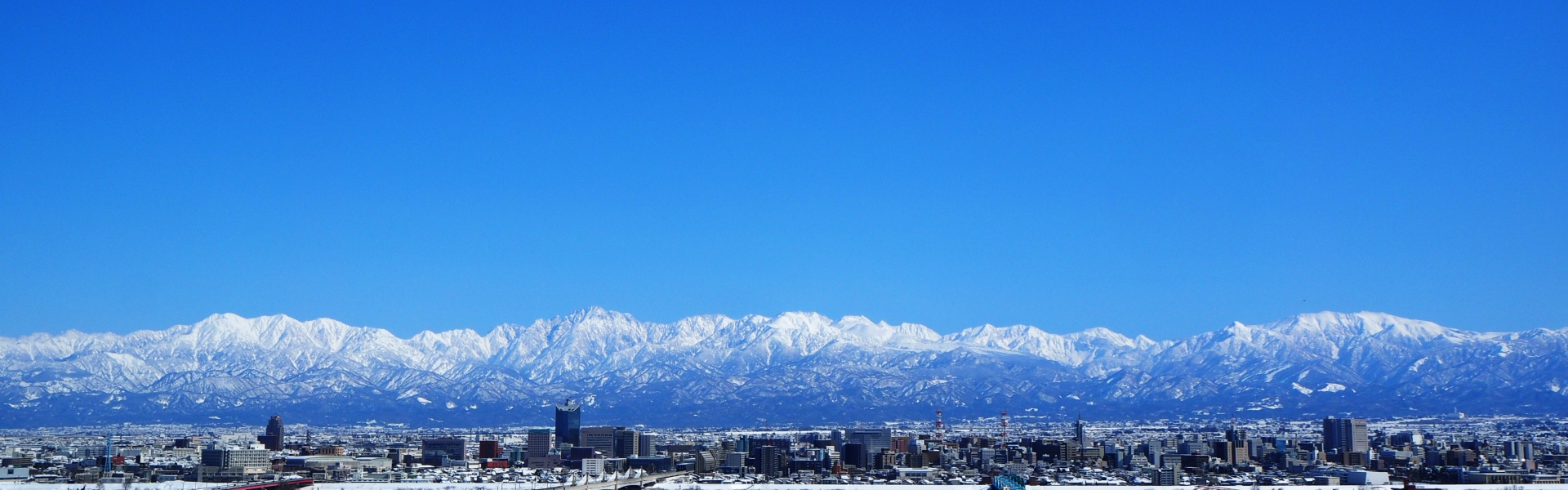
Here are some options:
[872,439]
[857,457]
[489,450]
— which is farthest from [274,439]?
[857,457]

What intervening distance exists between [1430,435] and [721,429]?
7884cm

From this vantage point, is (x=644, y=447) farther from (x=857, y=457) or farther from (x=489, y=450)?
(x=857, y=457)

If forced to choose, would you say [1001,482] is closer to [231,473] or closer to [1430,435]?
[231,473]

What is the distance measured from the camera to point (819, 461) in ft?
313

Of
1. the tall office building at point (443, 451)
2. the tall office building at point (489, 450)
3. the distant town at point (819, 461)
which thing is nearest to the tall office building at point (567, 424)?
the distant town at point (819, 461)

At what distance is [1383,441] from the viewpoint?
12031cm

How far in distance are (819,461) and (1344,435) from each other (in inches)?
1458

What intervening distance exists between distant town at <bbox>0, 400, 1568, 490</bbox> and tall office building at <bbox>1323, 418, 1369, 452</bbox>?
0.15 m

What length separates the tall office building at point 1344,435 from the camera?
108 meters

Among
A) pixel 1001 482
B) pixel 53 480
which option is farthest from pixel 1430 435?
pixel 53 480

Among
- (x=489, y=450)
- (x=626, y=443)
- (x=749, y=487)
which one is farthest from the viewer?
(x=489, y=450)

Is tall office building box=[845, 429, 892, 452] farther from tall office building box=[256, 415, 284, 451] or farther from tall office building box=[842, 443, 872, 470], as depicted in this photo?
tall office building box=[256, 415, 284, 451]

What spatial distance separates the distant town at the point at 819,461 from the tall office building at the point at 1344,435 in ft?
0.50

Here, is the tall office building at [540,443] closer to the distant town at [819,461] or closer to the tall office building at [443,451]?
the distant town at [819,461]
